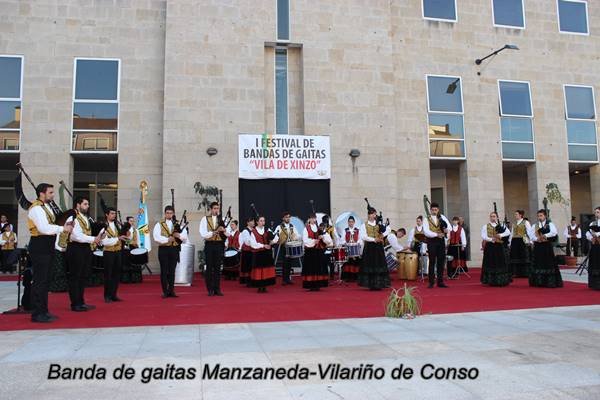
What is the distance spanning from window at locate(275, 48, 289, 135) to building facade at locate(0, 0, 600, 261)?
0.05 meters

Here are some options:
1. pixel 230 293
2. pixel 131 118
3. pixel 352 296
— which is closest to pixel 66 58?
pixel 131 118

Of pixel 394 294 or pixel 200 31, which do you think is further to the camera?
pixel 200 31

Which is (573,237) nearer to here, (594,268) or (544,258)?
(544,258)

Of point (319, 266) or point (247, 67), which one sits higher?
point (247, 67)

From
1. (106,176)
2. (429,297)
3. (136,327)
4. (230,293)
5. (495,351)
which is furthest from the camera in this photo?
(106,176)

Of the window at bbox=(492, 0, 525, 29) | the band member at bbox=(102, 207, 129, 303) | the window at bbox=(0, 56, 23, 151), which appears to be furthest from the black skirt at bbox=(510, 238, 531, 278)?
the window at bbox=(0, 56, 23, 151)

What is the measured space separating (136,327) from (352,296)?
464 cm

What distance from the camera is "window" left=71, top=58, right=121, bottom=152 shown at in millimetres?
15375

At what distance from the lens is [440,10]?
713 inches

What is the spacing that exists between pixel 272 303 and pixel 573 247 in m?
13.9

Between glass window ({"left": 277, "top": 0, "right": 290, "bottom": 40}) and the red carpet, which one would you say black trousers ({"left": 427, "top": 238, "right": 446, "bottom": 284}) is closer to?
the red carpet

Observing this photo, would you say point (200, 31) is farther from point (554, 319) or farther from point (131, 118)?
point (554, 319)

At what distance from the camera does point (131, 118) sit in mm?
15594

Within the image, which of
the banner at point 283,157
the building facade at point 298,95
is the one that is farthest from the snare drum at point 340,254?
the banner at point 283,157
